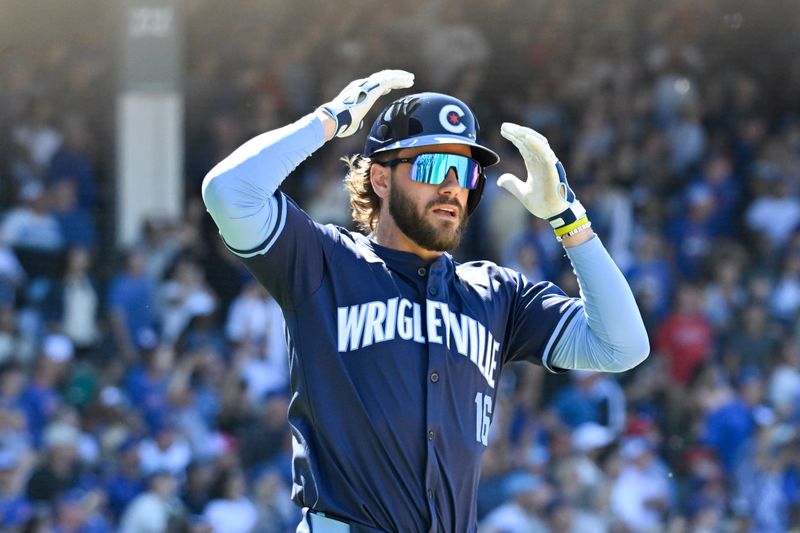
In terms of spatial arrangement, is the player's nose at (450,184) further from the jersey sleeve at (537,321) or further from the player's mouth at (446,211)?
the jersey sleeve at (537,321)

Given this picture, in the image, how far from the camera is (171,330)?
8188 millimetres

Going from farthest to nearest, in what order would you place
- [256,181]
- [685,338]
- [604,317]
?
[685,338], [604,317], [256,181]

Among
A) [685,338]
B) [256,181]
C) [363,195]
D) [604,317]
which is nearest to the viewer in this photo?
[256,181]

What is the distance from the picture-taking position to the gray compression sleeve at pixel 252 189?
2727 mm

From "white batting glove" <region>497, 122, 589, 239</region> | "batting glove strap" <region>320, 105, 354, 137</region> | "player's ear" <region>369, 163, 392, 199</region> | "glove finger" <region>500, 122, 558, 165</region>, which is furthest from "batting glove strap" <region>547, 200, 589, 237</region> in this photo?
"batting glove strap" <region>320, 105, 354, 137</region>

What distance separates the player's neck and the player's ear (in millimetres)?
59

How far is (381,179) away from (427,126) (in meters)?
0.18

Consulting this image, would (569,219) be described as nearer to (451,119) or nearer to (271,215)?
(451,119)

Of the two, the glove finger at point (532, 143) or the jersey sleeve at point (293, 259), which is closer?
the jersey sleeve at point (293, 259)

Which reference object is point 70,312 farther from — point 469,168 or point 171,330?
point 469,168

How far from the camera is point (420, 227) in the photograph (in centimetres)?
298

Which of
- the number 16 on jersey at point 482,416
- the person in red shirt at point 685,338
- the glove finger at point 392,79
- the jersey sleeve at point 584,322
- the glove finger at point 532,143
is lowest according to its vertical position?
the person in red shirt at point 685,338

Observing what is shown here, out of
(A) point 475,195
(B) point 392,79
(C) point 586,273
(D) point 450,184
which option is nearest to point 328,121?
(B) point 392,79

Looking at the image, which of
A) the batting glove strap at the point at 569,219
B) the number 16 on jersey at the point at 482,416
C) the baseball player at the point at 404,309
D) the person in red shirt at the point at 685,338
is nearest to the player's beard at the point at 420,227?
the baseball player at the point at 404,309
